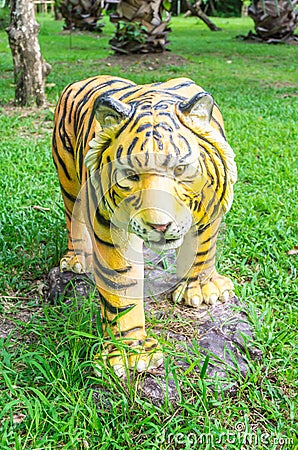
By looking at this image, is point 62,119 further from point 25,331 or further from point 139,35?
point 139,35

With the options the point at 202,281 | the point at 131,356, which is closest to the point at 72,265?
the point at 202,281

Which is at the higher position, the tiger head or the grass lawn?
the tiger head

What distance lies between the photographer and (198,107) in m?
2.02

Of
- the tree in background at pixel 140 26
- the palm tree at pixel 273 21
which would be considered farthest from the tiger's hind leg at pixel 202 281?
the palm tree at pixel 273 21

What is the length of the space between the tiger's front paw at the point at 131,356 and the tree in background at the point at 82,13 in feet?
43.4

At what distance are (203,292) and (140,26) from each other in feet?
26.0

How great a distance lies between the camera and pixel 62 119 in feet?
9.59

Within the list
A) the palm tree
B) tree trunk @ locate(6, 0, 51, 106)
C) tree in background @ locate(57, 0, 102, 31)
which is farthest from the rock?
tree in background @ locate(57, 0, 102, 31)

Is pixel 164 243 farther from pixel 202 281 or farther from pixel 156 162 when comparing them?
pixel 202 281

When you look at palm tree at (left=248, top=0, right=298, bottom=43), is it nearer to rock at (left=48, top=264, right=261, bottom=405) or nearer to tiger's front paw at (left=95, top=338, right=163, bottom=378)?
rock at (left=48, top=264, right=261, bottom=405)

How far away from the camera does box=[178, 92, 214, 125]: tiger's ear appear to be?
1.97 metres

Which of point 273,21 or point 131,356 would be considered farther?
point 273,21

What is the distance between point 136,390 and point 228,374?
1.41 ft

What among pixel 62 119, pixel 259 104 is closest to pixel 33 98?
pixel 259 104
